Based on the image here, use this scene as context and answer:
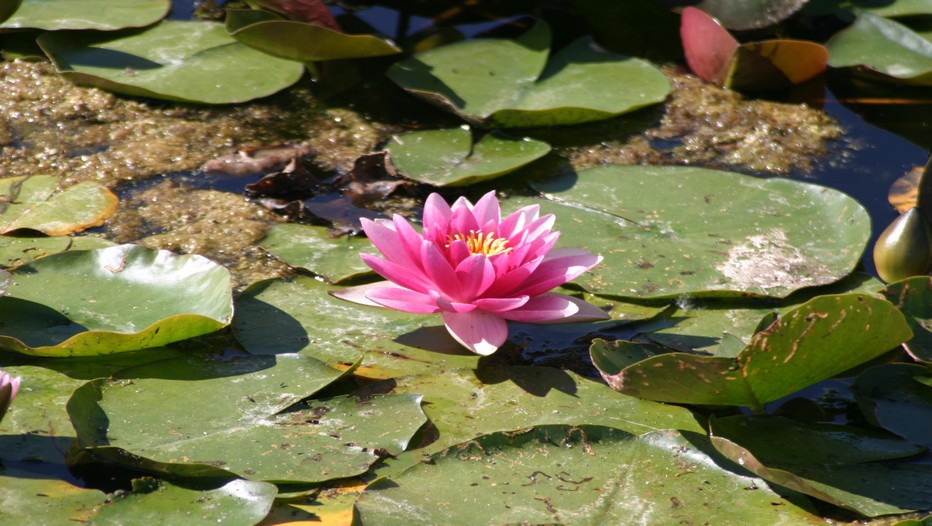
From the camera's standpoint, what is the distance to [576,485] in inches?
56.6

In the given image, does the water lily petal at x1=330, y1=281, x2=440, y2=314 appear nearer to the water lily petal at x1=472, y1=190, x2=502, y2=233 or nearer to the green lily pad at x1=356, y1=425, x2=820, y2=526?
the water lily petal at x1=472, y1=190, x2=502, y2=233

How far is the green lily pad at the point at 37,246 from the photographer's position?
1.92 metres

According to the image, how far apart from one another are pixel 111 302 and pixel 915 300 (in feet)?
5.06

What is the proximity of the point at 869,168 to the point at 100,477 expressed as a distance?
2090 millimetres

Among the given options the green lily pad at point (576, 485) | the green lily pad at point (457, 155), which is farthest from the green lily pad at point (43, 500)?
the green lily pad at point (457, 155)

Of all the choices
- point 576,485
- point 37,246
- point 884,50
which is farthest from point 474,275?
point 884,50

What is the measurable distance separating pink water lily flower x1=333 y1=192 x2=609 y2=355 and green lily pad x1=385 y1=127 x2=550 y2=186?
1.59 ft

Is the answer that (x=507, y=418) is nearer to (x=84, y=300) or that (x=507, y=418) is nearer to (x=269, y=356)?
(x=269, y=356)

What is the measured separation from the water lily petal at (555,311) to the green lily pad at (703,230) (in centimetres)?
12

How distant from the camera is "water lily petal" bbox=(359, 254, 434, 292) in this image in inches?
69.0

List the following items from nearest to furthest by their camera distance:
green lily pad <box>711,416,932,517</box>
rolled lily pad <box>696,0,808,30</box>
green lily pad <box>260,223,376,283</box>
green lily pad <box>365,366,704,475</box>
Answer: green lily pad <box>711,416,932,517</box>, green lily pad <box>365,366,704,475</box>, green lily pad <box>260,223,376,283</box>, rolled lily pad <box>696,0,808,30</box>

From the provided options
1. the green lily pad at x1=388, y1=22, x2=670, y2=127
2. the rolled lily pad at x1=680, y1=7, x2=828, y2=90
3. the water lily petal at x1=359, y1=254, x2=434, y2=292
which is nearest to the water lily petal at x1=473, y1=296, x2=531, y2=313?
the water lily petal at x1=359, y1=254, x2=434, y2=292

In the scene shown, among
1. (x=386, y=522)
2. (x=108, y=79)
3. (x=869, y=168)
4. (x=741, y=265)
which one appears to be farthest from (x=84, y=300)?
(x=869, y=168)

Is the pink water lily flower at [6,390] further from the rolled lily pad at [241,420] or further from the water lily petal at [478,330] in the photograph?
the water lily petal at [478,330]
